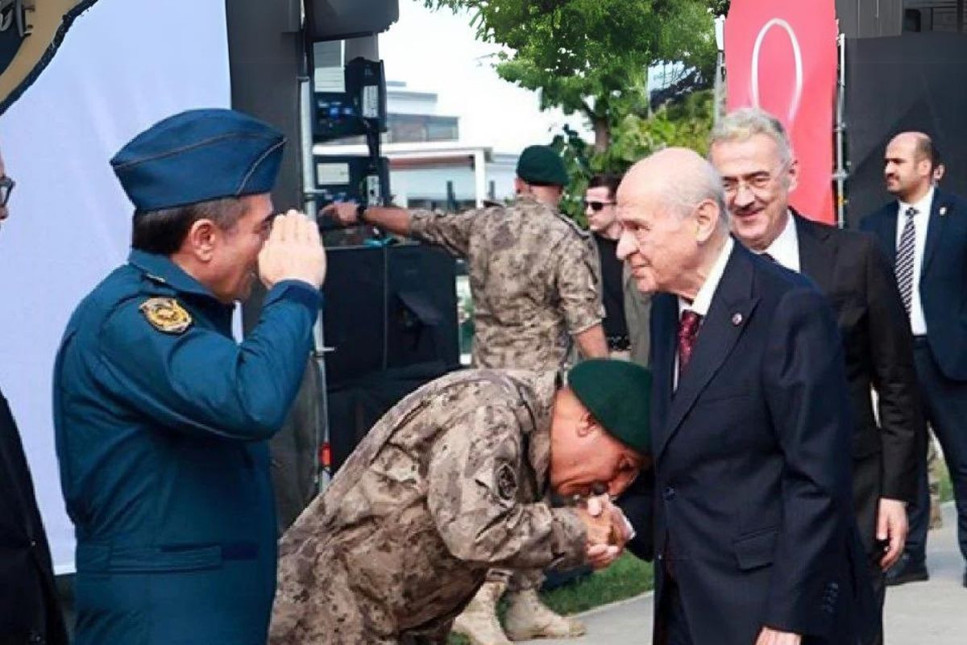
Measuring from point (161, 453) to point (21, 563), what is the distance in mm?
305

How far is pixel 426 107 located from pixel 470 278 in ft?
73.8

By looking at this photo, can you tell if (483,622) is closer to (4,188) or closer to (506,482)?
(506,482)

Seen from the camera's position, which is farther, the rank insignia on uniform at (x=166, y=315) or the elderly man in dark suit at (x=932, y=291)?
the elderly man in dark suit at (x=932, y=291)

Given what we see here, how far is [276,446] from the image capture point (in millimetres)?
7699

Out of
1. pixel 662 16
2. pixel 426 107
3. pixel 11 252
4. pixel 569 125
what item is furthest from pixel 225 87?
pixel 426 107

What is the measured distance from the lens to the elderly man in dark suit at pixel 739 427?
3795mm

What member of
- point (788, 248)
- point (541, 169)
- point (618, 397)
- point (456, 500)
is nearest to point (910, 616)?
point (541, 169)

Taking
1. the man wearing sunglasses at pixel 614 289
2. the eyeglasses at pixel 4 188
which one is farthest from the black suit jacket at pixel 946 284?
the eyeglasses at pixel 4 188

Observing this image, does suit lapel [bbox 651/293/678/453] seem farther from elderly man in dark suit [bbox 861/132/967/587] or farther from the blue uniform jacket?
elderly man in dark suit [bbox 861/132/967/587]

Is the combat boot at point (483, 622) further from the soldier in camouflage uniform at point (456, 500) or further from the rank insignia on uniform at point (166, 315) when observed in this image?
the rank insignia on uniform at point (166, 315)

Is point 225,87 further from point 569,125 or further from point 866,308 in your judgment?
point 569,125

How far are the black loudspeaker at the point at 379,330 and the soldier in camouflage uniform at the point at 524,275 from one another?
1.16 feet

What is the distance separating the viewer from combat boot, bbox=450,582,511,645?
7.84 meters

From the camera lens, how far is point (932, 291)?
A: 9.20 m
